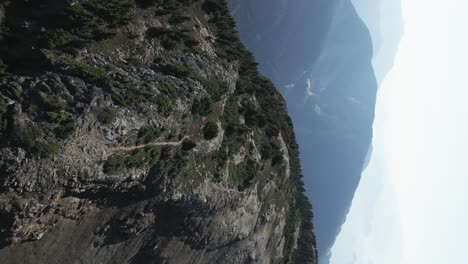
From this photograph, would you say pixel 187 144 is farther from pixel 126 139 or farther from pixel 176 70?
pixel 126 139

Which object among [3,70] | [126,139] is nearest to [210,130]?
[126,139]

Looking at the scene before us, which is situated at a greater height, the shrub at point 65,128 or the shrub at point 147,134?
the shrub at point 65,128

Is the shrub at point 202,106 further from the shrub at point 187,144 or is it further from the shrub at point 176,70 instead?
the shrub at point 187,144

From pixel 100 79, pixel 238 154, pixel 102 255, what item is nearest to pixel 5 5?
pixel 100 79

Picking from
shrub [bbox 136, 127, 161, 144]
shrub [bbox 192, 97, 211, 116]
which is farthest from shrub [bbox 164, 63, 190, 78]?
shrub [bbox 136, 127, 161, 144]

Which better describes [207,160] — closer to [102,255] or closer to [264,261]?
[102,255]

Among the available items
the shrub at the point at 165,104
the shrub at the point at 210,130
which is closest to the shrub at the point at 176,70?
the shrub at the point at 165,104

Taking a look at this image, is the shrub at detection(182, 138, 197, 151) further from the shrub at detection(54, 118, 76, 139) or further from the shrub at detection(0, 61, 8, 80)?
the shrub at detection(0, 61, 8, 80)
